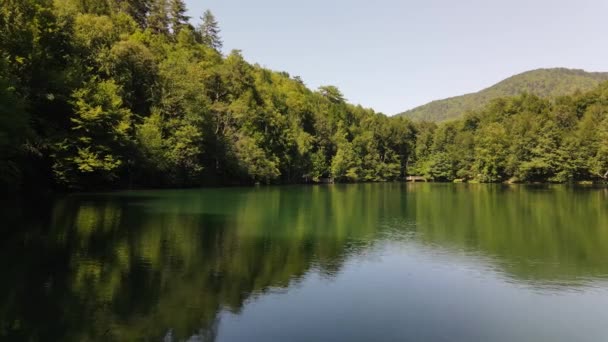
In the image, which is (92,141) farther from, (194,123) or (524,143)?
(524,143)

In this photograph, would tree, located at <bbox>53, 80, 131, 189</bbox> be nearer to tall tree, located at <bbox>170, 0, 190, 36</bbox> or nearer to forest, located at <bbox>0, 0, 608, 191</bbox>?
forest, located at <bbox>0, 0, 608, 191</bbox>

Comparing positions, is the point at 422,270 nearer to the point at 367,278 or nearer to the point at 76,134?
the point at 367,278

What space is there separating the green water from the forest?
14.8 m

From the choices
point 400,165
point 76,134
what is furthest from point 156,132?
point 400,165

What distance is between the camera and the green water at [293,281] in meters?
9.56

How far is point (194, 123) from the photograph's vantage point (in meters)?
61.0

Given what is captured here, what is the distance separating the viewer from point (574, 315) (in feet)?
35.8

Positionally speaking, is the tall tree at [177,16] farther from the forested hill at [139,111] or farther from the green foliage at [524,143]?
the green foliage at [524,143]

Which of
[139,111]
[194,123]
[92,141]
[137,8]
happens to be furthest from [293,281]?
[137,8]

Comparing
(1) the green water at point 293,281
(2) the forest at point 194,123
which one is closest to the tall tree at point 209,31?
(2) the forest at point 194,123

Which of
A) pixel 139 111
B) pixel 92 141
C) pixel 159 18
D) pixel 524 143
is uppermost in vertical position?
pixel 159 18

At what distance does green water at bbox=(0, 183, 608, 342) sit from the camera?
9.56 m

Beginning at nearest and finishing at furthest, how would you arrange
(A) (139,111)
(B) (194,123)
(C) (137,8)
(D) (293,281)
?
(D) (293,281) < (A) (139,111) < (B) (194,123) < (C) (137,8)

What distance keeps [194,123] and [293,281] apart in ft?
165
